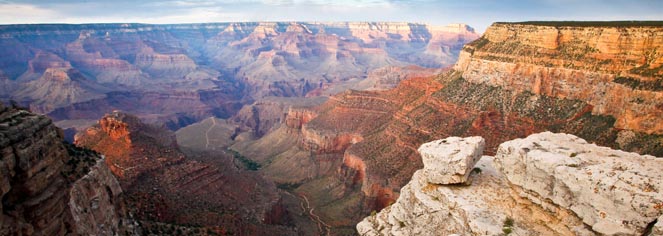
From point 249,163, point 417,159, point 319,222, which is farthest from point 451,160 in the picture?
point 249,163

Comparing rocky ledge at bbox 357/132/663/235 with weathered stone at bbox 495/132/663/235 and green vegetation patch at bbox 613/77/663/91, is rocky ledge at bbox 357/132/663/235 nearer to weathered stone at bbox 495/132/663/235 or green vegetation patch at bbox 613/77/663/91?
weathered stone at bbox 495/132/663/235

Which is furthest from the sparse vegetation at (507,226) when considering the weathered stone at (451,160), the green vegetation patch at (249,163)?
the green vegetation patch at (249,163)

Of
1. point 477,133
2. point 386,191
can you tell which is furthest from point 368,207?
point 477,133

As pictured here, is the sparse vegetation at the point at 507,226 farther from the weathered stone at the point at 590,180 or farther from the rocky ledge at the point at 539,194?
the weathered stone at the point at 590,180

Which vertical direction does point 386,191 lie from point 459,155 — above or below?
below

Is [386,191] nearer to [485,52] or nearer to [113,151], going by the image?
[485,52]

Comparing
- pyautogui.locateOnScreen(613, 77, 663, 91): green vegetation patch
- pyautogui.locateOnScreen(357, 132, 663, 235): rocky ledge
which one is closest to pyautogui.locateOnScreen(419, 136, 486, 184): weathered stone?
pyautogui.locateOnScreen(357, 132, 663, 235): rocky ledge

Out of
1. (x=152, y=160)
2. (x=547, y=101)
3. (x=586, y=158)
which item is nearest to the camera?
(x=586, y=158)

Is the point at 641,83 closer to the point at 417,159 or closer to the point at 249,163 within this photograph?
the point at 417,159
